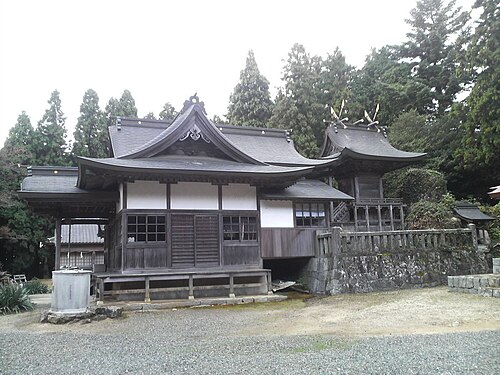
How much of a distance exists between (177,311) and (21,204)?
916 inches

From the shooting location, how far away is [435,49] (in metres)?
39.5

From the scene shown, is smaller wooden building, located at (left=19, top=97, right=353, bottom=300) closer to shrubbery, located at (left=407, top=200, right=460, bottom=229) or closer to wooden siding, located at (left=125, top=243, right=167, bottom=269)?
wooden siding, located at (left=125, top=243, right=167, bottom=269)

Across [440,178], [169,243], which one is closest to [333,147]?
[440,178]

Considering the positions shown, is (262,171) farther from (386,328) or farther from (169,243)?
(386,328)

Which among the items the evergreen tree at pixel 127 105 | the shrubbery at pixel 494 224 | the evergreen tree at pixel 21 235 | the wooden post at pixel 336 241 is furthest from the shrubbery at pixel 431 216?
the evergreen tree at pixel 127 105

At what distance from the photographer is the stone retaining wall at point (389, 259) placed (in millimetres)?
15859

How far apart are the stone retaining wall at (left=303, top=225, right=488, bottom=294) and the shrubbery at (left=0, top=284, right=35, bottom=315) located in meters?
10.3

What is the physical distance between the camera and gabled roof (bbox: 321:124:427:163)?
25.3m

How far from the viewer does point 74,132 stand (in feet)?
126

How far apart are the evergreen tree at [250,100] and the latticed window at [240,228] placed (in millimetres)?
24374

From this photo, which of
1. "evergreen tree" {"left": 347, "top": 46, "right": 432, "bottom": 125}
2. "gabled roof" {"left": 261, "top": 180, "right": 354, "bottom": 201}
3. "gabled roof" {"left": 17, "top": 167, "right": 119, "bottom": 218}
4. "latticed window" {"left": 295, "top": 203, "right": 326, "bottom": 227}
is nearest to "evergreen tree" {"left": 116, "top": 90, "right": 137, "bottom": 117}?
"evergreen tree" {"left": 347, "top": 46, "right": 432, "bottom": 125}

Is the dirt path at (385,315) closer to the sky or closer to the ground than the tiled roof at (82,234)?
closer to the ground

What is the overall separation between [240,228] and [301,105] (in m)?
24.8

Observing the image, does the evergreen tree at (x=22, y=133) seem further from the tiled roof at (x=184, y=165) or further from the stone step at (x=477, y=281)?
the stone step at (x=477, y=281)
